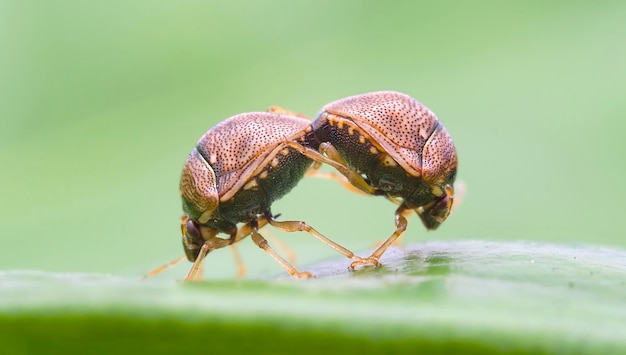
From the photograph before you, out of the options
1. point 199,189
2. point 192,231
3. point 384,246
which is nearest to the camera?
point 384,246

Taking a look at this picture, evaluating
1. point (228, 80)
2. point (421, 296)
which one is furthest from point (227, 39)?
point (421, 296)

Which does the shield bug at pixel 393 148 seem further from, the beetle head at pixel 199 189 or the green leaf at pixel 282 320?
the green leaf at pixel 282 320

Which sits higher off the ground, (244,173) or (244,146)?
(244,146)

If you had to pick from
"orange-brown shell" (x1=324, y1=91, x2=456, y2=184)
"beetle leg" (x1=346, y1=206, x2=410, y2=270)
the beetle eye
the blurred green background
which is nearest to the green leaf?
"beetle leg" (x1=346, y1=206, x2=410, y2=270)

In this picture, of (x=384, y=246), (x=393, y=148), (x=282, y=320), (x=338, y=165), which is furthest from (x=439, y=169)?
(x=282, y=320)

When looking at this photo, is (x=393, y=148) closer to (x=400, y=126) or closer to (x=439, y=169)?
(x=400, y=126)

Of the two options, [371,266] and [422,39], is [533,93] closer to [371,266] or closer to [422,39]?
[422,39]

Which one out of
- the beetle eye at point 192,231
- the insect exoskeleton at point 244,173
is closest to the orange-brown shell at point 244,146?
the insect exoskeleton at point 244,173

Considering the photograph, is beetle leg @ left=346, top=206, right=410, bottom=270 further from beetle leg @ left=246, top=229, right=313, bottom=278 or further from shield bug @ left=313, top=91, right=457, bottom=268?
beetle leg @ left=246, top=229, right=313, bottom=278
